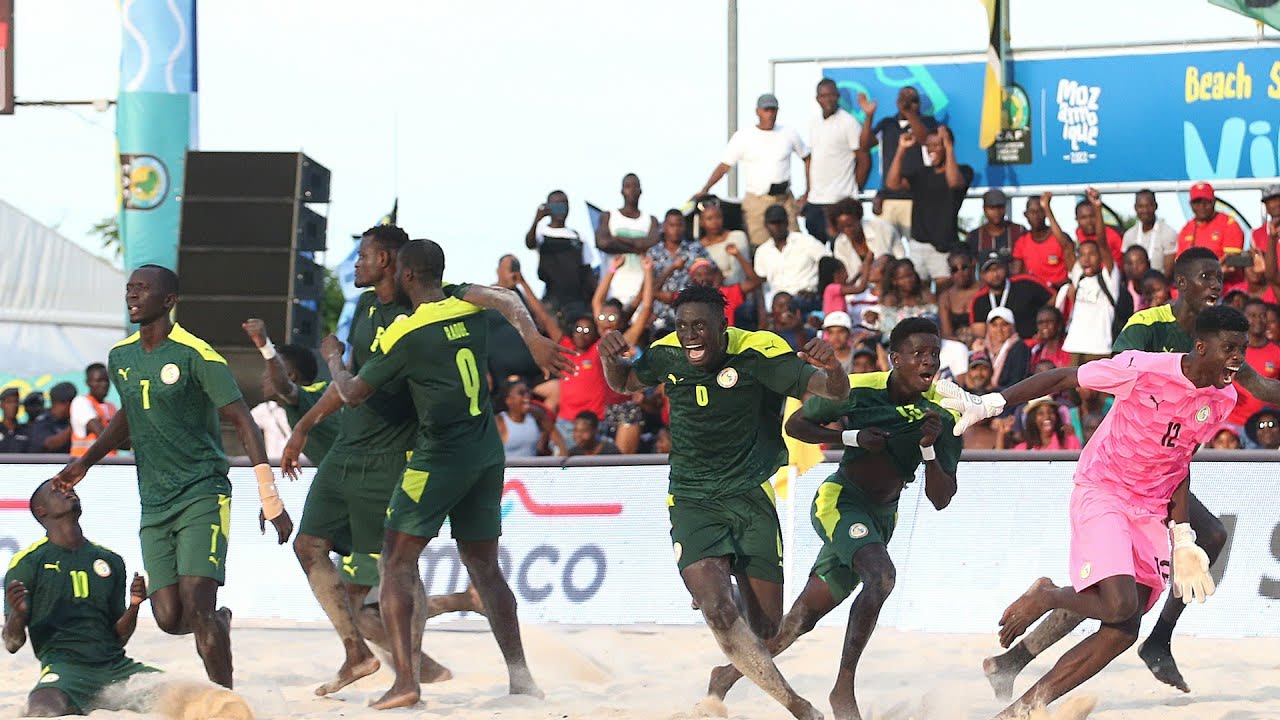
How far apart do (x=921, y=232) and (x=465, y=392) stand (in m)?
8.54

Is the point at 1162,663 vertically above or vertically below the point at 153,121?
below

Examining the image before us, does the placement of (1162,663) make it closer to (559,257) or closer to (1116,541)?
(1116,541)

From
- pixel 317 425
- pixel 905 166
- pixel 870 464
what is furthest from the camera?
pixel 905 166

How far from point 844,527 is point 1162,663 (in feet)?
6.54

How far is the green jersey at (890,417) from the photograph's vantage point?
295 inches

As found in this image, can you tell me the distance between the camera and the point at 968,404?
6.89m

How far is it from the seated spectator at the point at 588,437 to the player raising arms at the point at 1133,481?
6089 millimetres

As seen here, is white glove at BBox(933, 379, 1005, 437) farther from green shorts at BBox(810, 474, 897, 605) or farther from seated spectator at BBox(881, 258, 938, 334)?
seated spectator at BBox(881, 258, 938, 334)

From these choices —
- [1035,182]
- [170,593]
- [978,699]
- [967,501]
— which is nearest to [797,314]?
[967,501]

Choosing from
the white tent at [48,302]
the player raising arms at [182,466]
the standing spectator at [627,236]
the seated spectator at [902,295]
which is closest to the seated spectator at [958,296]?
the seated spectator at [902,295]

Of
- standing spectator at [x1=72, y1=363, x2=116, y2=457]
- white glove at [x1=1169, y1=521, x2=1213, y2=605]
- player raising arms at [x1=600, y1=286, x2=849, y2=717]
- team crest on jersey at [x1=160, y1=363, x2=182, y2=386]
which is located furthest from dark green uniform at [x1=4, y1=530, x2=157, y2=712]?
standing spectator at [x1=72, y1=363, x2=116, y2=457]

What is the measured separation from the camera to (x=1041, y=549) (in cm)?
1080

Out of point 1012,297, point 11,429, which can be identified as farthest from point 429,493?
point 11,429

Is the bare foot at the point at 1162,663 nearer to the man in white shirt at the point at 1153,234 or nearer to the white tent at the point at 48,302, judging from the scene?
the man in white shirt at the point at 1153,234
